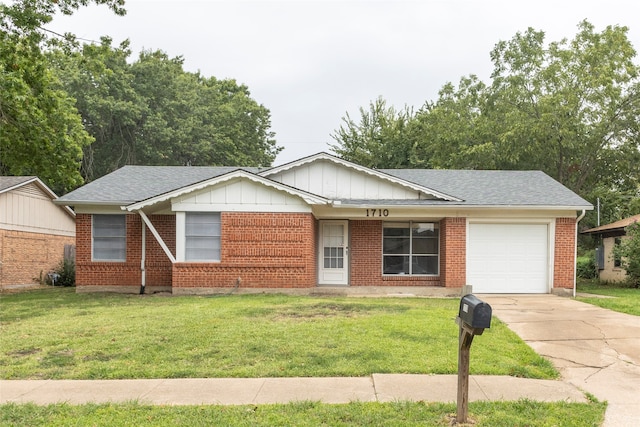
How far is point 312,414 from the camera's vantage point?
4707mm

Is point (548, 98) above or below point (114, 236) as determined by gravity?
above

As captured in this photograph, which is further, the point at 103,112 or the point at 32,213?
the point at 103,112

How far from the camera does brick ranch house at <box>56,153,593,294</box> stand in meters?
14.6

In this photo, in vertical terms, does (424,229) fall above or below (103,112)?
below

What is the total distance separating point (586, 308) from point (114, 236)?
1392cm

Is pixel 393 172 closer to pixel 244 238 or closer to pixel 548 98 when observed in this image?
pixel 244 238

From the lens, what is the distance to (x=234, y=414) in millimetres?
4734

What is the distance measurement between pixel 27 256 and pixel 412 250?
1633 cm

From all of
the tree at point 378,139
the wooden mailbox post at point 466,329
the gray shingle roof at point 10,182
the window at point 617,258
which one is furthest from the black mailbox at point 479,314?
the tree at point 378,139

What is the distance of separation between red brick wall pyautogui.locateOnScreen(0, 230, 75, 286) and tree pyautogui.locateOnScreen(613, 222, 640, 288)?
2415 cm

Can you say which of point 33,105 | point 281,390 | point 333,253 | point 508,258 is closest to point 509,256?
point 508,258

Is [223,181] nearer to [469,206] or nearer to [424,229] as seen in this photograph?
[424,229]

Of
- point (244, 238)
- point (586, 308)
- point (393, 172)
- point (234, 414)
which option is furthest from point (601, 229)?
point (234, 414)

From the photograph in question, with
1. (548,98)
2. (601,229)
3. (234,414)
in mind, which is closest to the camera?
(234,414)
